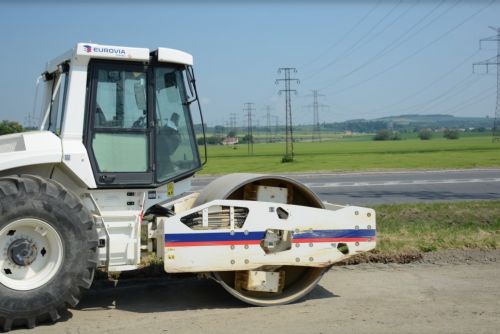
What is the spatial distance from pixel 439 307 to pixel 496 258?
2568mm

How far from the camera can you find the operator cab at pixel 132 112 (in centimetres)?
613

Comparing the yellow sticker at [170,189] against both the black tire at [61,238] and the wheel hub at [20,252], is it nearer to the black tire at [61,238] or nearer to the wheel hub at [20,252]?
the black tire at [61,238]

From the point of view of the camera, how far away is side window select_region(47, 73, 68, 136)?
6286 millimetres

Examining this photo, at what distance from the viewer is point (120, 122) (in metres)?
6.29

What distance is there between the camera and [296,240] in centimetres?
631

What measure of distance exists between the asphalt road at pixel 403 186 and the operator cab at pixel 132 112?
32.9ft

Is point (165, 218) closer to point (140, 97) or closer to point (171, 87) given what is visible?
point (140, 97)

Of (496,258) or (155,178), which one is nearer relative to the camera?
(155,178)

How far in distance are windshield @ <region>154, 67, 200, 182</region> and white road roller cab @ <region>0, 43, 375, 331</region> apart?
11 millimetres

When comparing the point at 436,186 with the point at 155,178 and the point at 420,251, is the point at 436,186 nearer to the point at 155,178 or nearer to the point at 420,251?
the point at 420,251

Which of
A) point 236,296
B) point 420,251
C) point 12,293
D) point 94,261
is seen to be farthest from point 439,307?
point 12,293

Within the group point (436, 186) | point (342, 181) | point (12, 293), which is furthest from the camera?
point (342, 181)

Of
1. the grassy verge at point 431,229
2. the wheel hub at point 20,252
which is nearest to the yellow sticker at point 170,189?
the wheel hub at point 20,252

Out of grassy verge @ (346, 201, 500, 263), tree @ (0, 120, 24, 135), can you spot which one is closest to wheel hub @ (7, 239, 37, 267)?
grassy verge @ (346, 201, 500, 263)
